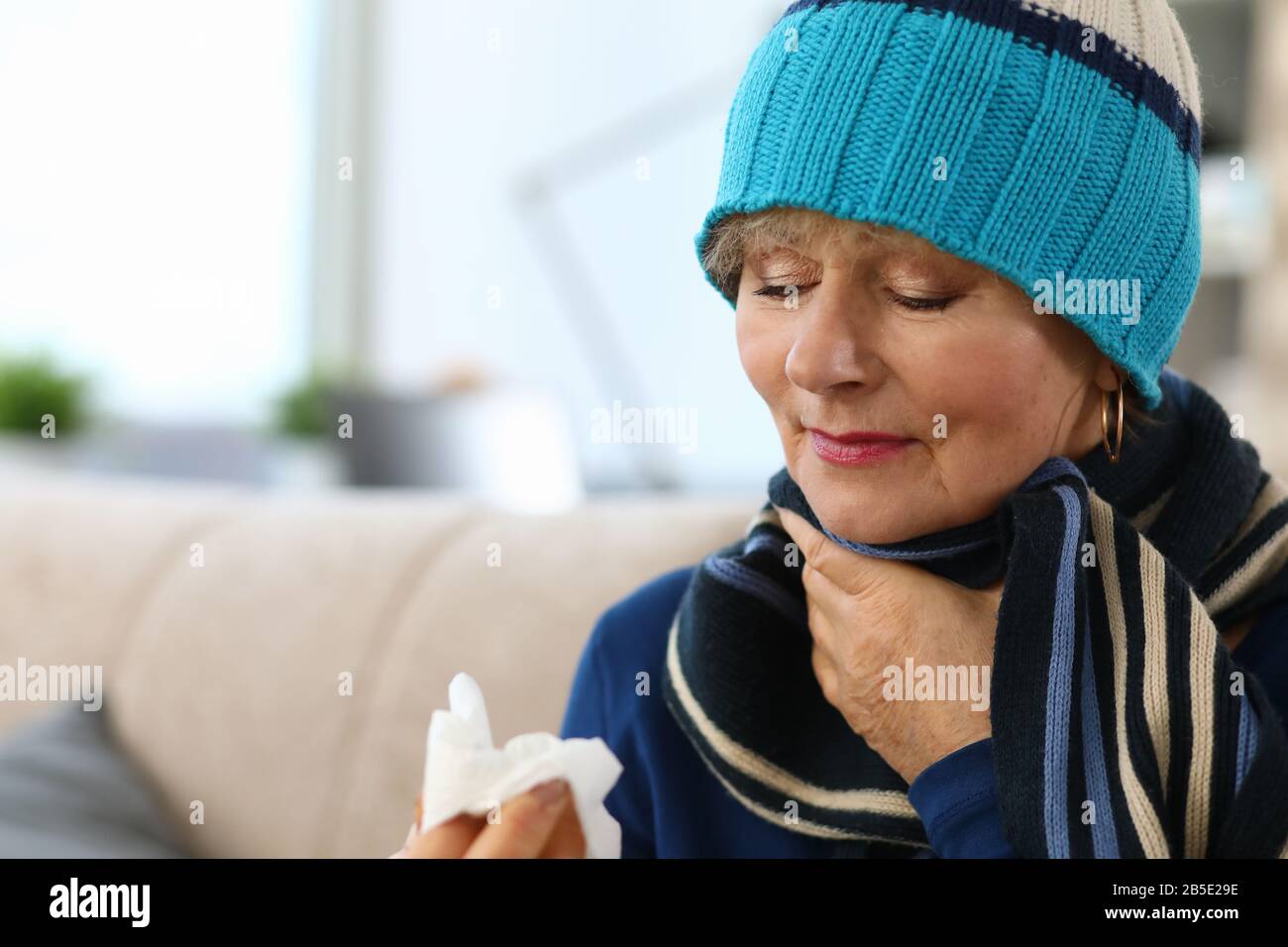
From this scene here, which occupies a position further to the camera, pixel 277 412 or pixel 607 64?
pixel 607 64

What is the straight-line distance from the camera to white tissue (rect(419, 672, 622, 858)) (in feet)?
1.92

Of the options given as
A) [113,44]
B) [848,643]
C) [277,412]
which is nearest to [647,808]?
[848,643]

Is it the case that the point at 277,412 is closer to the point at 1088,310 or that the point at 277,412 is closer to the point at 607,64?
the point at 607,64

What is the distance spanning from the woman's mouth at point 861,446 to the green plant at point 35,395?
6.54 feet

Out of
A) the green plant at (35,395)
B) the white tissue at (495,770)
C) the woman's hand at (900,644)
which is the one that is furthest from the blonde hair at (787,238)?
the green plant at (35,395)

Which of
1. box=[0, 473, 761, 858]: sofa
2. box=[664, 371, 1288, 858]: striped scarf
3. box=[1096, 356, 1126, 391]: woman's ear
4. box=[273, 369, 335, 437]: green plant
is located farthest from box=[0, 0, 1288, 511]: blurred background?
box=[1096, 356, 1126, 391]: woman's ear

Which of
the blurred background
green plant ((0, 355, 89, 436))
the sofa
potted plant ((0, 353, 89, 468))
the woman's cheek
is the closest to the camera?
the woman's cheek

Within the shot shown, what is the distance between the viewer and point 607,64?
12.6ft

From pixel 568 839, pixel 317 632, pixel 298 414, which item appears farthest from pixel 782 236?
pixel 298 414

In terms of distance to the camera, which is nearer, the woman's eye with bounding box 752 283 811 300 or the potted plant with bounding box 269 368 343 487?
the woman's eye with bounding box 752 283 811 300

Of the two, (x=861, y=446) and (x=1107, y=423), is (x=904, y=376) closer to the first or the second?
(x=861, y=446)

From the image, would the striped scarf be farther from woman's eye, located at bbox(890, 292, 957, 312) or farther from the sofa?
the sofa

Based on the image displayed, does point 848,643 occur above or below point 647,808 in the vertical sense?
above
